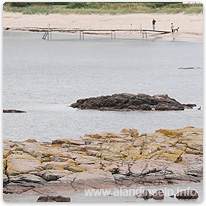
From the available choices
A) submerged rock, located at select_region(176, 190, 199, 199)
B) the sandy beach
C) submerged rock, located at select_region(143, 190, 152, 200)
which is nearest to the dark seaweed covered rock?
submerged rock, located at select_region(176, 190, 199, 199)

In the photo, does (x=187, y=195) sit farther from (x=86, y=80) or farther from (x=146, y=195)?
(x=86, y=80)

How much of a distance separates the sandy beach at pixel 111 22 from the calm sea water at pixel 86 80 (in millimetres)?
1196

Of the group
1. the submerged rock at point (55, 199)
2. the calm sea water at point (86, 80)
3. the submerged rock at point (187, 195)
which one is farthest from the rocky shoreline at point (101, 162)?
the calm sea water at point (86, 80)

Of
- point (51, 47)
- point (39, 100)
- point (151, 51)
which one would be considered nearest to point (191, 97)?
point (39, 100)

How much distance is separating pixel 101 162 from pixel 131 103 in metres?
7.88

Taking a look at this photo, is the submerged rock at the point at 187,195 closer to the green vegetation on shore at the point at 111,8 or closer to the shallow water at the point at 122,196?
the shallow water at the point at 122,196

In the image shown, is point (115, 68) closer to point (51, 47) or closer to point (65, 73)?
point (65, 73)

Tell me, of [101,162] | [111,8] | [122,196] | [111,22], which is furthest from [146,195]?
[111,22]

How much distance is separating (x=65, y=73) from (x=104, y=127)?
20.6 metres

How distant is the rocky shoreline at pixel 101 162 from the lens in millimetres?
11359

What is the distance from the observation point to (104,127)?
19.6 m

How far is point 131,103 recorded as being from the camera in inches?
793

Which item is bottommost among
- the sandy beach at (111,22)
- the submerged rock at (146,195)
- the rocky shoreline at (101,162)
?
the submerged rock at (146,195)

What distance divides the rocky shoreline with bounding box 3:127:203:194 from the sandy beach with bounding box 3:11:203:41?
39140 millimetres
